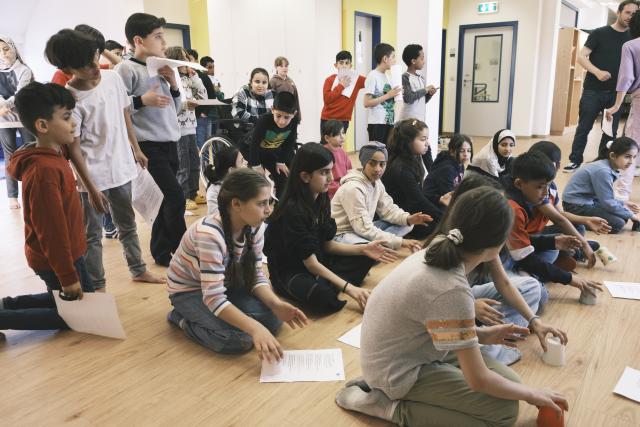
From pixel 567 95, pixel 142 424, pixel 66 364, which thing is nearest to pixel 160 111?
pixel 66 364

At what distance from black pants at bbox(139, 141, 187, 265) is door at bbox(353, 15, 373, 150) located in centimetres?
471

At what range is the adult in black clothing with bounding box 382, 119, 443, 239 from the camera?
10.6 ft

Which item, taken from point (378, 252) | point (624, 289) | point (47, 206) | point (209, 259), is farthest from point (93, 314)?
point (624, 289)

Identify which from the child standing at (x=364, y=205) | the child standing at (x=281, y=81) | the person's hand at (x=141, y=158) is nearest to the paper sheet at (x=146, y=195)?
the person's hand at (x=141, y=158)

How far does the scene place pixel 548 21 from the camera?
8.25 m

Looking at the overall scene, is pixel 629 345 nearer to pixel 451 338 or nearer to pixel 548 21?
pixel 451 338

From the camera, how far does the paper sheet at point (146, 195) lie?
2523 mm

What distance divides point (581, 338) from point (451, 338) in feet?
3.50

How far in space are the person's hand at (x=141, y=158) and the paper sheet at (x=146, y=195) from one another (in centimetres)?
3

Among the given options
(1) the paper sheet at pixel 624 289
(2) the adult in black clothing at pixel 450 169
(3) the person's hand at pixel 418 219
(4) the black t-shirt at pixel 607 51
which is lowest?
(1) the paper sheet at pixel 624 289

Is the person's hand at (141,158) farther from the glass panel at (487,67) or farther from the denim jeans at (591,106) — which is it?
the glass panel at (487,67)

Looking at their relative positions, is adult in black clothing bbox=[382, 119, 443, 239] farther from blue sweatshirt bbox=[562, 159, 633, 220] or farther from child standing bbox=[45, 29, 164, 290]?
child standing bbox=[45, 29, 164, 290]

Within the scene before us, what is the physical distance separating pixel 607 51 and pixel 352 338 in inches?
172

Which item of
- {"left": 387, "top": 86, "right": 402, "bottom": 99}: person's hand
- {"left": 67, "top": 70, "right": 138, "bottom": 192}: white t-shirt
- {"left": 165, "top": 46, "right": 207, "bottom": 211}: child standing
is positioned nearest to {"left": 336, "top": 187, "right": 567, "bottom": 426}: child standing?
{"left": 67, "top": 70, "right": 138, "bottom": 192}: white t-shirt
